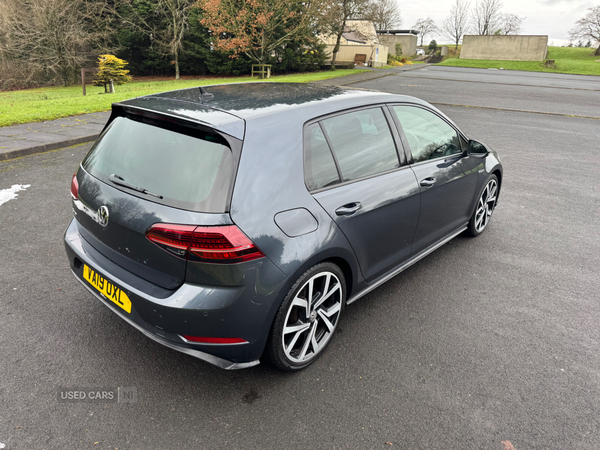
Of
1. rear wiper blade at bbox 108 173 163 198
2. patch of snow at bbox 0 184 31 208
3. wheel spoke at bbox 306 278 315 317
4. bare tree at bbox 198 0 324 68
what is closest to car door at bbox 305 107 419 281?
wheel spoke at bbox 306 278 315 317

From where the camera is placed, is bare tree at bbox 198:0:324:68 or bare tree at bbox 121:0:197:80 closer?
bare tree at bbox 198:0:324:68

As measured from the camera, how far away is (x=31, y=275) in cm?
362

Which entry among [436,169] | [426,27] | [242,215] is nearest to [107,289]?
[242,215]

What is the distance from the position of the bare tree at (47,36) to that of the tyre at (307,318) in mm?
28697

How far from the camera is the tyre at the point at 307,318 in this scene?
2.48m

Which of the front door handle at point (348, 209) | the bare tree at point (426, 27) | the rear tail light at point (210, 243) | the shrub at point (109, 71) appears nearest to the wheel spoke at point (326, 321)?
the front door handle at point (348, 209)

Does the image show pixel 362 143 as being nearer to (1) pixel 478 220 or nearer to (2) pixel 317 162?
(2) pixel 317 162

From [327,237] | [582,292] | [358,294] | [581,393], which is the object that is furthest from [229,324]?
[582,292]

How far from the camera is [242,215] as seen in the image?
7.25 feet

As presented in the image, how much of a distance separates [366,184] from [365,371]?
4.05 feet

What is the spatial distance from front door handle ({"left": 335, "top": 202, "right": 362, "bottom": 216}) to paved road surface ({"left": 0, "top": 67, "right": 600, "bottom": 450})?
955 millimetres

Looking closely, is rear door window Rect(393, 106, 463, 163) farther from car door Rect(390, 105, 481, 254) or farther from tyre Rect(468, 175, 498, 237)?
tyre Rect(468, 175, 498, 237)

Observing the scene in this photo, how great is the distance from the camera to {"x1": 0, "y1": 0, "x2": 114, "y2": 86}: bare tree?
24.7 m

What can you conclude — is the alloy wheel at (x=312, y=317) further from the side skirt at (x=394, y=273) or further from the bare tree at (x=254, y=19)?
the bare tree at (x=254, y=19)
